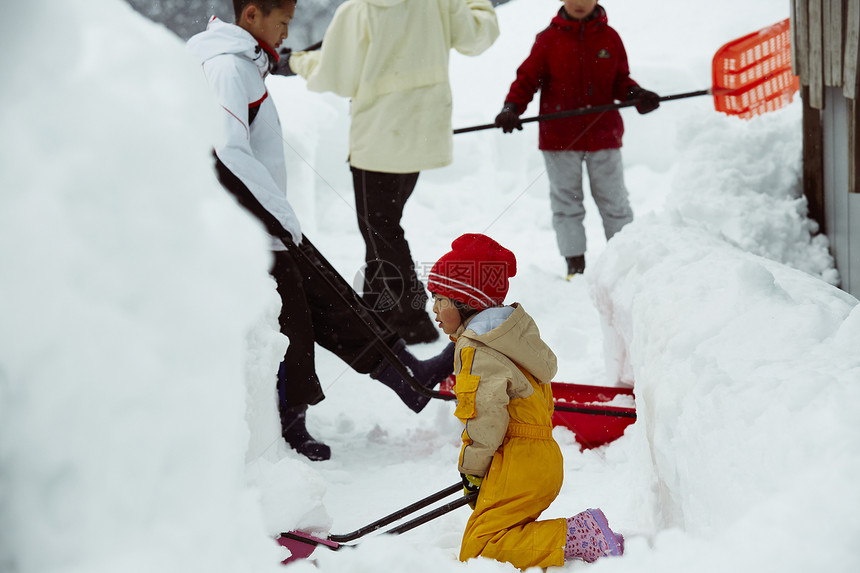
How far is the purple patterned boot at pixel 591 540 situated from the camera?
5.75ft

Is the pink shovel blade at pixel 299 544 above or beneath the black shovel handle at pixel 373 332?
above

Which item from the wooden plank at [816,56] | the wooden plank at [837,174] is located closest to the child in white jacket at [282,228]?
the wooden plank at [837,174]

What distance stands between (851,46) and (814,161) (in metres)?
0.99

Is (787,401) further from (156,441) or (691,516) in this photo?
(156,441)

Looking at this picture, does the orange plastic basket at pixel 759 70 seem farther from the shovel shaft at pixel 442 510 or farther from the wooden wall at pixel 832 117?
the shovel shaft at pixel 442 510

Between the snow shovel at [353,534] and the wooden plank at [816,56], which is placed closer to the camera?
the snow shovel at [353,534]

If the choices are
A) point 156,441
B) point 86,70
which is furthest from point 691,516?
point 86,70

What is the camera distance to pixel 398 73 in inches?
148

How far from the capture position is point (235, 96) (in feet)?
8.09

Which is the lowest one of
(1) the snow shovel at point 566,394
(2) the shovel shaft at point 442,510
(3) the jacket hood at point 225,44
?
(1) the snow shovel at point 566,394

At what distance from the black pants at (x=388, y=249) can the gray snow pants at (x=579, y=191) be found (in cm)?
98

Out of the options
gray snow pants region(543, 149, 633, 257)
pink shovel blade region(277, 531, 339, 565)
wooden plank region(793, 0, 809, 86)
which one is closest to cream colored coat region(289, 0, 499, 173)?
gray snow pants region(543, 149, 633, 257)

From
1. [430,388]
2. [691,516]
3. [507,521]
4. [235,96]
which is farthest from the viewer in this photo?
[430,388]

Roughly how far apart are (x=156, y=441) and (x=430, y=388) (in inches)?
81.0
